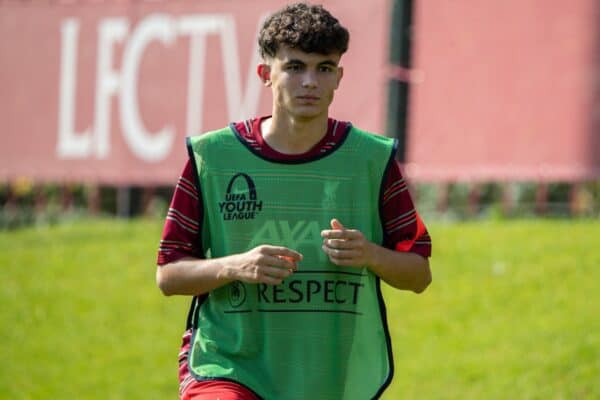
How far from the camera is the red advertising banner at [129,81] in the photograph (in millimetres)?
12688

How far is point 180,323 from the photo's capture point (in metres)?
11.6

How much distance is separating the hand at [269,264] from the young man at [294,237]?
0.19 metres

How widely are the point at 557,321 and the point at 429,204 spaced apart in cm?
281

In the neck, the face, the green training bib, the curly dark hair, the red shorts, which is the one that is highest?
the curly dark hair

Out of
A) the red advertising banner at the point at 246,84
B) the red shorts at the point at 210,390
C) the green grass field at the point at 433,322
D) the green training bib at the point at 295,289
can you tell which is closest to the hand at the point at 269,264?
the green training bib at the point at 295,289

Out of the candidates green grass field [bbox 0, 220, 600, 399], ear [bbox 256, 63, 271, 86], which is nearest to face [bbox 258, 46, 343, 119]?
ear [bbox 256, 63, 271, 86]

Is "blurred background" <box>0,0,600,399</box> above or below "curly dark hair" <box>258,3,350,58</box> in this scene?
below

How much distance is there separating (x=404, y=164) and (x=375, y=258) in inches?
256

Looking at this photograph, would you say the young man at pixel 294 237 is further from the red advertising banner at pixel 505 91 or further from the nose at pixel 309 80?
the red advertising banner at pixel 505 91

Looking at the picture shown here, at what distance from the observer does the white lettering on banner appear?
12922 mm

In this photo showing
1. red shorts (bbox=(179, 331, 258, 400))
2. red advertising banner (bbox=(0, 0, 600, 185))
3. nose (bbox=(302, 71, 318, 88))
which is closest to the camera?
red shorts (bbox=(179, 331, 258, 400))

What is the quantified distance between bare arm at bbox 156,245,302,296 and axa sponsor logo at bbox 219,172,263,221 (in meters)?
0.20

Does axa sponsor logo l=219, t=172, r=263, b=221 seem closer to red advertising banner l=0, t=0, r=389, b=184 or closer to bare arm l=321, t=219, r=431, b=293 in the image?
bare arm l=321, t=219, r=431, b=293

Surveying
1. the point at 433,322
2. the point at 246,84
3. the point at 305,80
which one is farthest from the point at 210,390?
the point at 246,84
